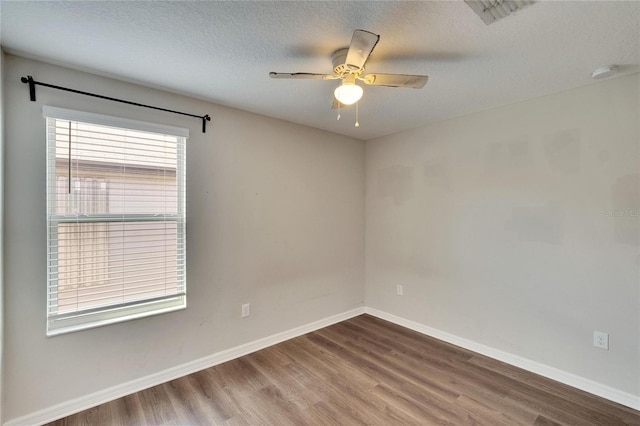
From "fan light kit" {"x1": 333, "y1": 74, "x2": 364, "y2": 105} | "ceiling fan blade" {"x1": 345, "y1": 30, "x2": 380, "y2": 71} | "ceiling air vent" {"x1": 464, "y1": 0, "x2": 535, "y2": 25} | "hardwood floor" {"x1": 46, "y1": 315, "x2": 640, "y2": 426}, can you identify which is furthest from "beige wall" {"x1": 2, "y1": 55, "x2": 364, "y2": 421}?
"ceiling air vent" {"x1": 464, "y1": 0, "x2": 535, "y2": 25}

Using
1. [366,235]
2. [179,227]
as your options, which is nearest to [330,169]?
[366,235]

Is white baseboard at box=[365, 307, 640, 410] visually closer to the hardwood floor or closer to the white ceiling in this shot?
the hardwood floor

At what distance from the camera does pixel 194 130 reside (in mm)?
2525

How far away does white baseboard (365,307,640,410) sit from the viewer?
6.87ft

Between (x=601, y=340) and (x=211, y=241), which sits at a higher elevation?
(x=211, y=241)

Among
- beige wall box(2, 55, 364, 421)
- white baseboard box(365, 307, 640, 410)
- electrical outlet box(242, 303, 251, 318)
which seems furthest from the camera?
electrical outlet box(242, 303, 251, 318)

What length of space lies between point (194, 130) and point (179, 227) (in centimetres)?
87

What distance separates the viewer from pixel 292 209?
3207 millimetres

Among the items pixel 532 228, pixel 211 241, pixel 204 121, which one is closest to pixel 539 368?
pixel 532 228

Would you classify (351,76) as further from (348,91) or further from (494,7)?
(494,7)

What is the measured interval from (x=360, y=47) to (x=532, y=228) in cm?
221

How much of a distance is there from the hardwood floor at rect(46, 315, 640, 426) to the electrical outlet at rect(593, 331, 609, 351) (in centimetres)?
39

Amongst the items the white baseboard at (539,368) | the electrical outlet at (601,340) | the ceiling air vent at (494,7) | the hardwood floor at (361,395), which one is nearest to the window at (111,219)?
the hardwood floor at (361,395)

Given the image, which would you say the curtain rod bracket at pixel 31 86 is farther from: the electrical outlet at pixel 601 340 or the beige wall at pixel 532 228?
the electrical outlet at pixel 601 340
